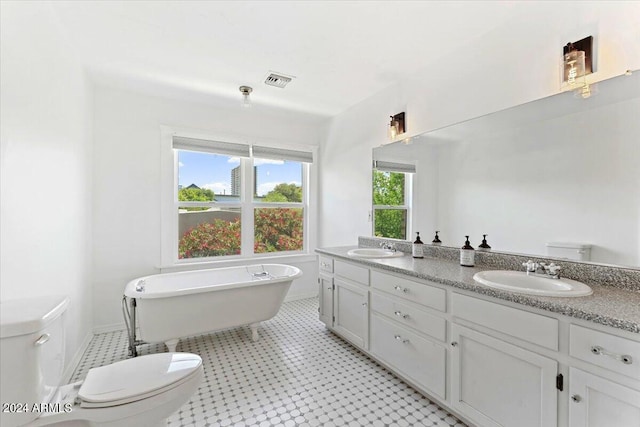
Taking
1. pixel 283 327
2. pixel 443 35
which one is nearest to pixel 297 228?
pixel 283 327

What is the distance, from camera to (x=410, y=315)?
1.91m

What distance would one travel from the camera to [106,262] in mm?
2934

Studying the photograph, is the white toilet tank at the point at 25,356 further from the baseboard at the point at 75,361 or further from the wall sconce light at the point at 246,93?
the wall sconce light at the point at 246,93

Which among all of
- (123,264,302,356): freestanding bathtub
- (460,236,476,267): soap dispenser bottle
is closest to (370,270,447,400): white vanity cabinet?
(460,236,476,267): soap dispenser bottle

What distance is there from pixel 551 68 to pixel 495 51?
41 cm

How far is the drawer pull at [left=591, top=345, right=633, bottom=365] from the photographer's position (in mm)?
1012

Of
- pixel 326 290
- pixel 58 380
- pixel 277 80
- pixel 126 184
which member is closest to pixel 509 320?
pixel 326 290

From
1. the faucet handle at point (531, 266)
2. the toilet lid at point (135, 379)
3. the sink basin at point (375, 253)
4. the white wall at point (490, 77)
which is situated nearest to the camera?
the toilet lid at point (135, 379)

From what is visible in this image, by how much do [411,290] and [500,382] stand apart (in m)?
0.65

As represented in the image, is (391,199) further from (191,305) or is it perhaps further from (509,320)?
(191,305)

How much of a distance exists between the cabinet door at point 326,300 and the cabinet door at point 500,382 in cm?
134

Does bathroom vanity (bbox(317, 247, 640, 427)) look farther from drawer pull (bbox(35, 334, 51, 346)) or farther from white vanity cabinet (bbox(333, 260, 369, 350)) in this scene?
drawer pull (bbox(35, 334, 51, 346))

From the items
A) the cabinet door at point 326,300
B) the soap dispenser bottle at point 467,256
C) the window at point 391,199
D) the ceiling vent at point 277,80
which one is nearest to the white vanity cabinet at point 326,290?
the cabinet door at point 326,300

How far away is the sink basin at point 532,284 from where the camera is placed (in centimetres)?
130
